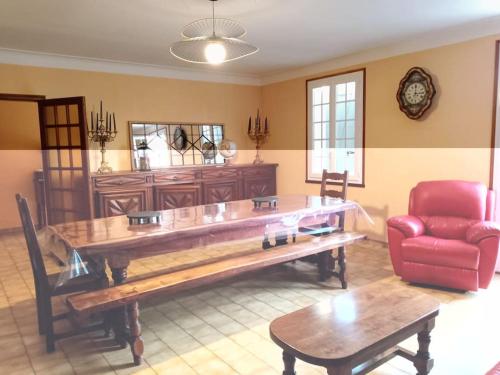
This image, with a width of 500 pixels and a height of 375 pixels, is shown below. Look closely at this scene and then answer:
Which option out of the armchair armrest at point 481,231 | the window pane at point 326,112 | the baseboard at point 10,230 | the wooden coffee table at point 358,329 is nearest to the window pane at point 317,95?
the window pane at point 326,112

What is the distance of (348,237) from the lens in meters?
3.35

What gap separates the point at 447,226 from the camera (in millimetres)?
3504

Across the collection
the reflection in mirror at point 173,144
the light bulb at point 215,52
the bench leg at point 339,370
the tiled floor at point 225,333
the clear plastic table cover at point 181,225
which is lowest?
the tiled floor at point 225,333

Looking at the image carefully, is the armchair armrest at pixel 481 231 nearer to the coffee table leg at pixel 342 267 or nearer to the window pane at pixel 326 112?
the coffee table leg at pixel 342 267

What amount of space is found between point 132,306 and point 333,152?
384 cm

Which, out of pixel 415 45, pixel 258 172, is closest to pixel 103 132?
pixel 258 172

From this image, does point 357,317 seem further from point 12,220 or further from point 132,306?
point 12,220

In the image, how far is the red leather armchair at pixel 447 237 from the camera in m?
3.05

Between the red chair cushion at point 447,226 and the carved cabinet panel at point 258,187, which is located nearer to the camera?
the red chair cushion at point 447,226

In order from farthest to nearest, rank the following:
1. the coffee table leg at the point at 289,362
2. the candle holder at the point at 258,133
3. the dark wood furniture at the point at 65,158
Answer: the candle holder at the point at 258,133 < the dark wood furniture at the point at 65,158 < the coffee table leg at the point at 289,362

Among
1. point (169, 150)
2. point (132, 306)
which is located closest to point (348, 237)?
point (132, 306)

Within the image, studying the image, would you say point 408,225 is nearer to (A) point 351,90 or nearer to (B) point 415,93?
(B) point 415,93

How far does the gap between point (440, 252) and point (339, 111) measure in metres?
2.61

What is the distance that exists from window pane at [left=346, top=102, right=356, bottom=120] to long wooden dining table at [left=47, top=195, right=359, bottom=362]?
6.11ft
